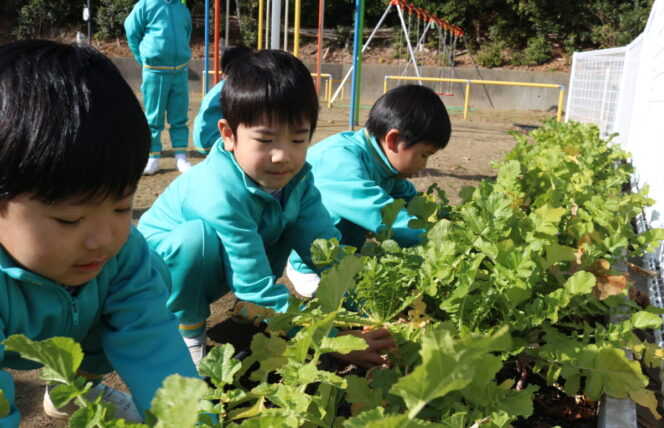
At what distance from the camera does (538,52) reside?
62.5 feet

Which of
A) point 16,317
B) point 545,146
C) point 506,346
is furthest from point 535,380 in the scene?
point 545,146

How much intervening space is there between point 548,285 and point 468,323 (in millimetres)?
377

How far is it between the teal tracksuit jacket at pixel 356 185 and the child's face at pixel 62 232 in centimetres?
152

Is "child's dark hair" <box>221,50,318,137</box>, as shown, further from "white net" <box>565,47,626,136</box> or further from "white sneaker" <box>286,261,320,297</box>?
"white net" <box>565,47,626,136</box>

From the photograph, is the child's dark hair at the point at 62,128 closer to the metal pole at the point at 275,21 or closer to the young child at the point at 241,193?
the young child at the point at 241,193

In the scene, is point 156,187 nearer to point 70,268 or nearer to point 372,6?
point 70,268

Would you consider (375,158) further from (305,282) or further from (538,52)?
(538,52)

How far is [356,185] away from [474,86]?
16500 mm

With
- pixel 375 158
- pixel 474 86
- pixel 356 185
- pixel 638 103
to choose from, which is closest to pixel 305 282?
pixel 356 185

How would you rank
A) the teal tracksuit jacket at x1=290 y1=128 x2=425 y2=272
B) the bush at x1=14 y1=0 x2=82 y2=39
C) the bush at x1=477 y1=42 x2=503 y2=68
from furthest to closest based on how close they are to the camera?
the bush at x1=14 y1=0 x2=82 y2=39, the bush at x1=477 y1=42 x2=503 y2=68, the teal tracksuit jacket at x1=290 y1=128 x2=425 y2=272

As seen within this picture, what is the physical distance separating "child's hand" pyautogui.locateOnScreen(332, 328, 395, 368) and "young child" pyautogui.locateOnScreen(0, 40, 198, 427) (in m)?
0.45

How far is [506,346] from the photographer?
903 mm

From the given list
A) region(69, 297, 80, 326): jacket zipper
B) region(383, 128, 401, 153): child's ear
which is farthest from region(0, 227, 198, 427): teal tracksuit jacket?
region(383, 128, 401, 153): child's ear

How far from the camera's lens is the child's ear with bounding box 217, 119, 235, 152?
220cm
